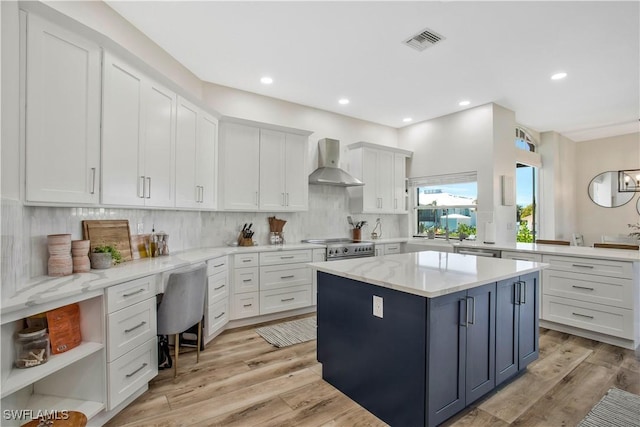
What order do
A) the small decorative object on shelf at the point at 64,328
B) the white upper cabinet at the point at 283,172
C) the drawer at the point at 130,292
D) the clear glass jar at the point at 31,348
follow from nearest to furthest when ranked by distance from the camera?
the clear glass jar at the point at 31,348, the small decorative object on shelf at the point at 64,328, the drawer at the point at 130,292, the white upper cabinet at the point at 283,172

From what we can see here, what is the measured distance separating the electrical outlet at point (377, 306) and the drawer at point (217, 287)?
1.79 m

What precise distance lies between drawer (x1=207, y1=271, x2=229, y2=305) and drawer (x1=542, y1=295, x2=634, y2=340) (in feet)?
12.3

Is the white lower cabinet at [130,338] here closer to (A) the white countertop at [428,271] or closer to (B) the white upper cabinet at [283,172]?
(A) the white countertop at [428,271]

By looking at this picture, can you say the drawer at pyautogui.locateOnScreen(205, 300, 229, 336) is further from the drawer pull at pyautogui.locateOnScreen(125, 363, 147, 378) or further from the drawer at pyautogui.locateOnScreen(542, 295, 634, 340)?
the drawer at pyautogui.locateOnScreen(542, 295, 634, 340)

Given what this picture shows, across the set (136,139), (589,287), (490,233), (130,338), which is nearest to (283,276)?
(130,338)

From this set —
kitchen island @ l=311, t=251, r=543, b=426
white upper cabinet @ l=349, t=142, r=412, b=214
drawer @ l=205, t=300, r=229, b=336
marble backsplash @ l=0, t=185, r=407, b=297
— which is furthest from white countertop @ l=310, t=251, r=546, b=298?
white upper cabinet @ l=349, t=142, r=412, b=214

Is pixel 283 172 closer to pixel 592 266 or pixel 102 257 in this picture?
pixel 102 257

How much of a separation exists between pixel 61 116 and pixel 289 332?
281 centimetres

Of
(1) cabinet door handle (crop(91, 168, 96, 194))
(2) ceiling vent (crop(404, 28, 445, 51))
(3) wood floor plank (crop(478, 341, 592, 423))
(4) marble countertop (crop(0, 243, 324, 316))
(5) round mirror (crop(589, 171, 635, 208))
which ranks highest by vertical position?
(2) ceiling vent (crop(404, 28, 445, 51))

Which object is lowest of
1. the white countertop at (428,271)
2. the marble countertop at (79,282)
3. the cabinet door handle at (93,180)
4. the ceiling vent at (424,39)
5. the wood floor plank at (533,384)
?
the wood floor plank at (533,384)

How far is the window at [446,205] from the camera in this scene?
16.5ft

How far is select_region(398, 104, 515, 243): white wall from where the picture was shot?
4.60 meters

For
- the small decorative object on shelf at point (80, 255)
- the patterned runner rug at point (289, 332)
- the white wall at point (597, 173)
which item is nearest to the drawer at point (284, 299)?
the patterned runner rug at point (289, 332)

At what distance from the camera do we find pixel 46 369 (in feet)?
5.26
